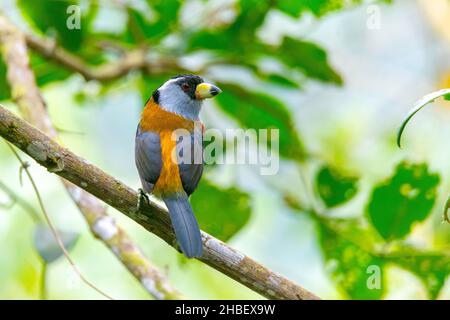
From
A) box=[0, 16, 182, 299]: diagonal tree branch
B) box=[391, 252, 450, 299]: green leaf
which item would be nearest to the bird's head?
box=[0, 16, 182, 299]: diagonal tree branch

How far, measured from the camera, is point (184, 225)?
206 cm

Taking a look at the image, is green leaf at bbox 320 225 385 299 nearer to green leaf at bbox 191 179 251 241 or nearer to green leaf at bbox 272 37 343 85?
green leaf at bbox 191 179 251 241

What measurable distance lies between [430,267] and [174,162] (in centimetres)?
98

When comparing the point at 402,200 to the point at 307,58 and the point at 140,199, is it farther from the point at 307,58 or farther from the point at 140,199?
the point at 140,199

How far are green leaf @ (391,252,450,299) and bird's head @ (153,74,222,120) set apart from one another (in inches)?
34.9

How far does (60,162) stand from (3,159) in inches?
96.0

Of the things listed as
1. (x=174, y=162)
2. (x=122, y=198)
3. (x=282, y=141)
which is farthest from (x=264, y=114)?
(x=122, y=198)

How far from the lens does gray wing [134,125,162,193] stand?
89.9 inches

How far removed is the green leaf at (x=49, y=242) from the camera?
249cm

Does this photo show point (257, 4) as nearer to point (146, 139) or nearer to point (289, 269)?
point (146, 139)

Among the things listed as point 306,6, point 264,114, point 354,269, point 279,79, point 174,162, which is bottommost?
point 354,269
